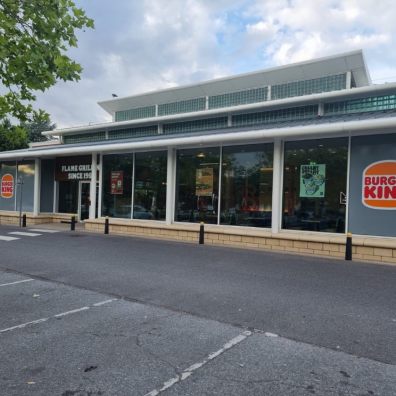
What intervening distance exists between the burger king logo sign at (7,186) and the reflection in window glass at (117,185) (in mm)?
8215

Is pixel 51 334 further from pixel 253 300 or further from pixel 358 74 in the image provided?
pixel 358 74

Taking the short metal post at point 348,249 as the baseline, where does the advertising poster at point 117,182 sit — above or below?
above

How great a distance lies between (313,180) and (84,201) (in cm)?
1371

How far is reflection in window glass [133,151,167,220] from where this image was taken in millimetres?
15891

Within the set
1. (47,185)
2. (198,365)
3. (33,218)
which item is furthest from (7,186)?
(198,365)

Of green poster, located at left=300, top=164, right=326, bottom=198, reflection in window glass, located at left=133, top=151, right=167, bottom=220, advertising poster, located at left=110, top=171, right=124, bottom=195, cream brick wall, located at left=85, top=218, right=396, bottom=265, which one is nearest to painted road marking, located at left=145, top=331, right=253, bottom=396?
cream brick wall, located at left=85, top=218, right=396, bottom=265

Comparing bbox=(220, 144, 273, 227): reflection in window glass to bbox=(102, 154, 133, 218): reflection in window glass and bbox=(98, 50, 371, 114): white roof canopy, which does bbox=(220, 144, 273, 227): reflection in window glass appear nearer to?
bbox=(102, 154, 133, 218): reflection in window glass

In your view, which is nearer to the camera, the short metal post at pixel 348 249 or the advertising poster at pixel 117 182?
the short metal post at pixel 348 249

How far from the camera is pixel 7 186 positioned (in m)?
22.9

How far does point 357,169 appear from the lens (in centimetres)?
1162

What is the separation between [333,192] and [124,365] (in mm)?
9677

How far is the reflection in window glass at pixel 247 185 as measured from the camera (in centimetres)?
1329

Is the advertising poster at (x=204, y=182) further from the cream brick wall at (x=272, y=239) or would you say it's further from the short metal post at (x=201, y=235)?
the short metal post at (x=201, y=235)

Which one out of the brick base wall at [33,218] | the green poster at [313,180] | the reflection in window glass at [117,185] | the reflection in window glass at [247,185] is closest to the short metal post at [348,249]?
the green poster at [313,180]
